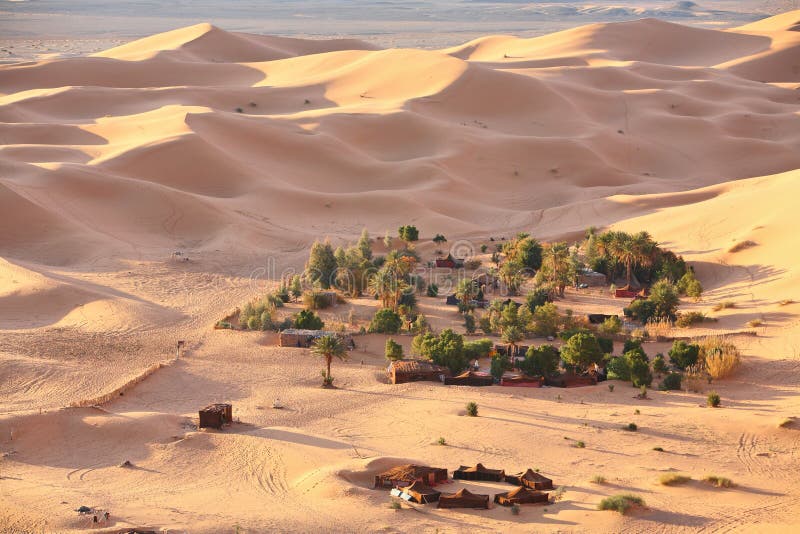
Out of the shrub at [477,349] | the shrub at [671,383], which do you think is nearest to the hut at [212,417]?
the shrub at [477,349]

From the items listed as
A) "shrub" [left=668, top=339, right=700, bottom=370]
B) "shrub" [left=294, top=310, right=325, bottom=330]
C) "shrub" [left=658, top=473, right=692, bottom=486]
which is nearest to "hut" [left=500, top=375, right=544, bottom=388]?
"shrub" [left=668, top=339, right=700, bottom=370]

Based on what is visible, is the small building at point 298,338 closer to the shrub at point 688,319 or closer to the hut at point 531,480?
the shrub at point 688,319

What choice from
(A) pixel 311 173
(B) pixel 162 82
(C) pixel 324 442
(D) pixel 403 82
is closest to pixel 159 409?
(C) pixel 324 442

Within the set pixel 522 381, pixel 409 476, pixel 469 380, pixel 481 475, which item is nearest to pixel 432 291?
pixel 469 380

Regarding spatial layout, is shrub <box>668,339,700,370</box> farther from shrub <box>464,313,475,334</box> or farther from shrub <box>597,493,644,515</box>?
shrub <box>597,493,644,515</box>

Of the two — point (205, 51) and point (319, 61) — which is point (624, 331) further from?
point (205, 51)
